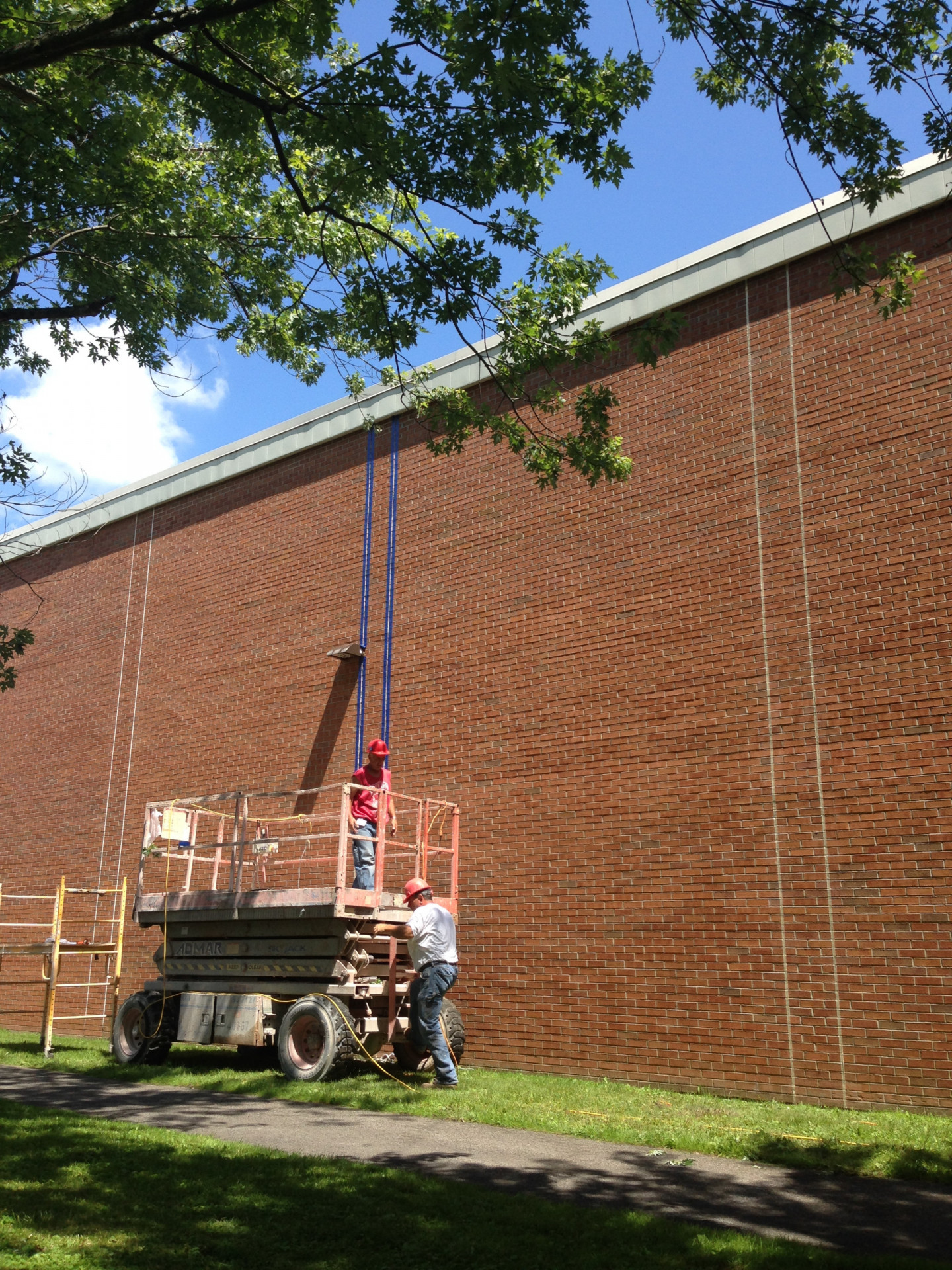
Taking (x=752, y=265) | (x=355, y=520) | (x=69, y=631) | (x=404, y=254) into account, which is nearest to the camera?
(x=404, y=254)

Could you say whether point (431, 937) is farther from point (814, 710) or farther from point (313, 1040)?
point (814, 710)

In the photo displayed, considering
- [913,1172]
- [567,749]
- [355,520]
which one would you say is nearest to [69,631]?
[355,520]

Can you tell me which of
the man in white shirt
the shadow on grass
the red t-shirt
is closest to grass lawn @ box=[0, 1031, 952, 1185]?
the shadow on grass

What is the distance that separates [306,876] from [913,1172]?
990 cm

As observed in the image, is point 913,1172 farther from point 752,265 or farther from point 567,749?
point 752,265

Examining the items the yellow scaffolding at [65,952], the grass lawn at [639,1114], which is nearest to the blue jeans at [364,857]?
the grass lawn at [639,1114]

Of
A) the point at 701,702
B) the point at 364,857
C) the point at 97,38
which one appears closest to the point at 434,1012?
the point at 364,857

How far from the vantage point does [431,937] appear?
10641mm

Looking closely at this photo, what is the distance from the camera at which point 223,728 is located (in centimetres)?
1758

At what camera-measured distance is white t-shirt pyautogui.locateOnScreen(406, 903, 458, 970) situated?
10.6m

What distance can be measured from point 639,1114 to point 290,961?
402cm

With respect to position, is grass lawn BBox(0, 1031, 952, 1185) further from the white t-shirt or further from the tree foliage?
the tree foliage

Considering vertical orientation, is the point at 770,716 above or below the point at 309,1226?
above

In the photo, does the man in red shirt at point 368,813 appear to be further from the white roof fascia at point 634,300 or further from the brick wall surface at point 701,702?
the white roof fascia at point 634,300
